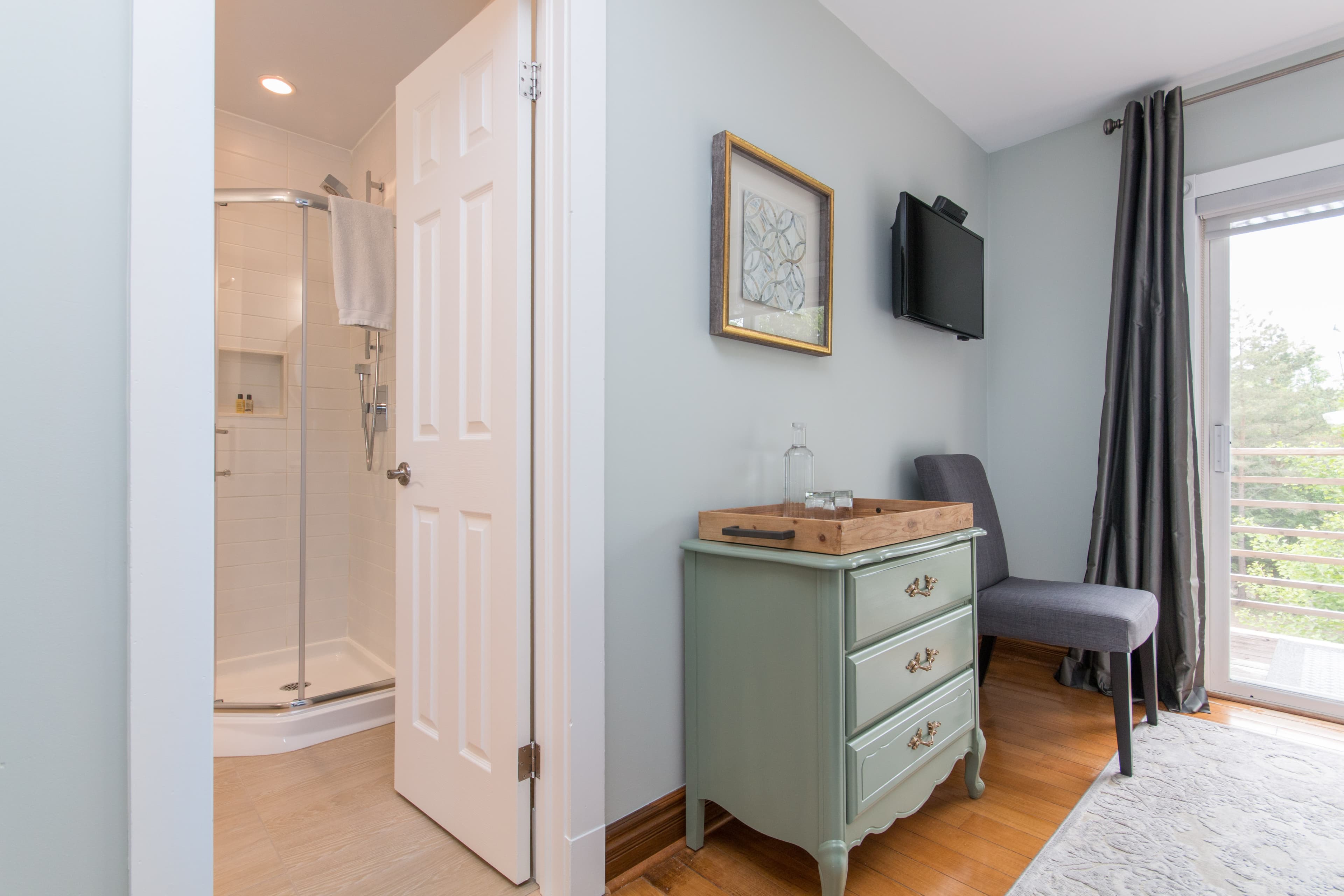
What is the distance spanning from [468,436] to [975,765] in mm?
1661

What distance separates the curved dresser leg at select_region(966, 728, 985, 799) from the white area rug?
0.69ft

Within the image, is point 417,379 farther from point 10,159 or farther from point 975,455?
point 975,455

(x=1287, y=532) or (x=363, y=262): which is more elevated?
(x=363, y=262)

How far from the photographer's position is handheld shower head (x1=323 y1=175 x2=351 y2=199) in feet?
9.13

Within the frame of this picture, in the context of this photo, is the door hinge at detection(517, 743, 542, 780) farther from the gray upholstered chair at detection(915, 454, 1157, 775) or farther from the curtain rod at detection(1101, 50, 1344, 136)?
the curtain rod at detection(1101, 50, 1344, 136)

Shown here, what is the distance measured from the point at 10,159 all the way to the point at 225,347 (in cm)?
237

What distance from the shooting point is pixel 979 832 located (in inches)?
64.6

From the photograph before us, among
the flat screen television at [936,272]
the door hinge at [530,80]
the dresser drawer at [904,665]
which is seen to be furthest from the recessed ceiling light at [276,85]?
the dresser drawer at [904,665]

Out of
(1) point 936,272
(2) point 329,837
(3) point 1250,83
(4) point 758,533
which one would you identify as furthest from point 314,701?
(3) point 1250,83

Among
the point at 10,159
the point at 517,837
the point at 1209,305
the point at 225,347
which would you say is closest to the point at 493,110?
the point at 10,159

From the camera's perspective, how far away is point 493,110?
157 centimetres

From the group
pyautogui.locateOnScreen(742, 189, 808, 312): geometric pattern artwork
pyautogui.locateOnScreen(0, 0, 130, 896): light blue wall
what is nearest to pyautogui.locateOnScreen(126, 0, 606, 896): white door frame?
pyautogui.locateOnScreen(0, 0, 130, 896): light blue wall

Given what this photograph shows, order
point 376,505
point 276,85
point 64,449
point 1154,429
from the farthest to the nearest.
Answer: point 376,505 < point 276,85 < point 1154,429 < point 64,449

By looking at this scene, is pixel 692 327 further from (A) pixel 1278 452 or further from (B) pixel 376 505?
(A) pixel 1278 452
